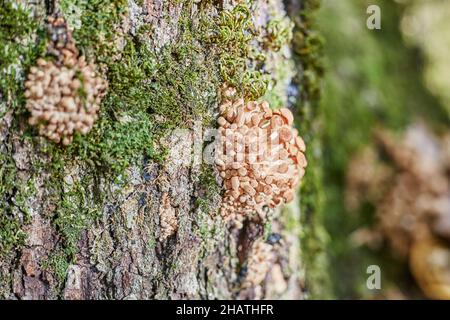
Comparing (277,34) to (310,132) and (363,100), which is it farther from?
(363,100)

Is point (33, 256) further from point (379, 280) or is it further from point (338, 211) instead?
point (379, 280)

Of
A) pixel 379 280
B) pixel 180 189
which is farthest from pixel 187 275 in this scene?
pixel 379 280

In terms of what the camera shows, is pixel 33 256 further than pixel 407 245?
No

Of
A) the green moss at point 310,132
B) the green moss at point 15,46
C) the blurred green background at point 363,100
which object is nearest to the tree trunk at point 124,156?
the green moss at point 15,46

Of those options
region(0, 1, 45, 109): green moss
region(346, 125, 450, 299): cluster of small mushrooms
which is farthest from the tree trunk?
region(346, 125, 450, 299): cluster of small mushrooms

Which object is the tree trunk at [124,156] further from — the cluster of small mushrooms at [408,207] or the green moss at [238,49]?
the cluster of small mushrooms at [408,207]
